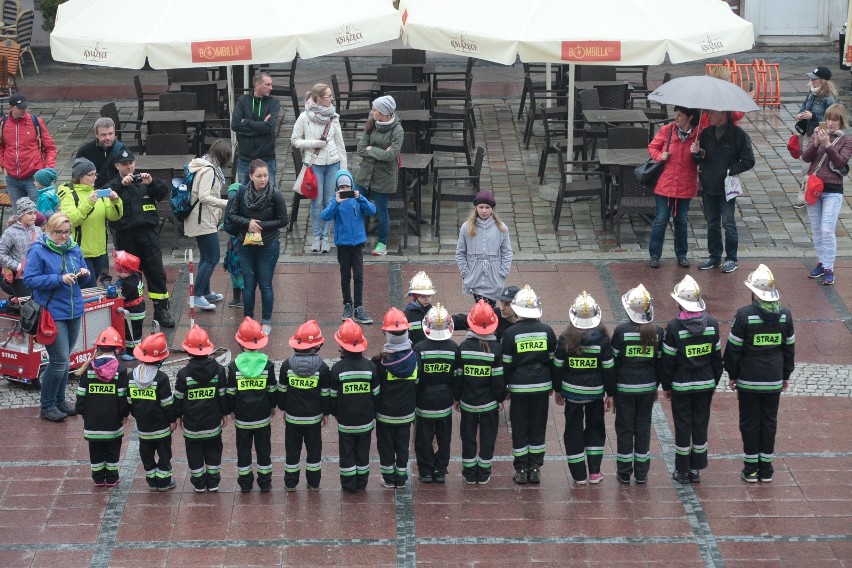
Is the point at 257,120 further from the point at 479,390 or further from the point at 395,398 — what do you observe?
the point at 479,390

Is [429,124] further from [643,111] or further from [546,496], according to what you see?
[546,496]

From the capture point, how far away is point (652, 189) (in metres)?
14.4

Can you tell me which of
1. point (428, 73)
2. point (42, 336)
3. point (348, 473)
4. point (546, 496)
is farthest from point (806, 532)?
point (428, 73)

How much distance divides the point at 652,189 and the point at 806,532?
20.4ft

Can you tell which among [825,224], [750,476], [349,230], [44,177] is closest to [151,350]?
[349,230]

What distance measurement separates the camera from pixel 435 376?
30.5ft

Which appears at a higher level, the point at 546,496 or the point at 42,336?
the point at 42,336

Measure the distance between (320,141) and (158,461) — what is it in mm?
5465

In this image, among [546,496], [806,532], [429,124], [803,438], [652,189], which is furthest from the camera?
[429,124]

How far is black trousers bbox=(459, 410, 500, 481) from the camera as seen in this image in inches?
371

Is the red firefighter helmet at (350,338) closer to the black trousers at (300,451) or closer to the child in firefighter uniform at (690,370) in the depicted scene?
the black trousers at (300,451)

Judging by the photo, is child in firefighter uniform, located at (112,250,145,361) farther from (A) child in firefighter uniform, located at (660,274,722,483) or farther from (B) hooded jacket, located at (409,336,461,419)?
(A) child in firefighter uniform, located at (660,274,722,483)

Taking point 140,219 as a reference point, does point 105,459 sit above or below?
below

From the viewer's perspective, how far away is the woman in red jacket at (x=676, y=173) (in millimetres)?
13492
